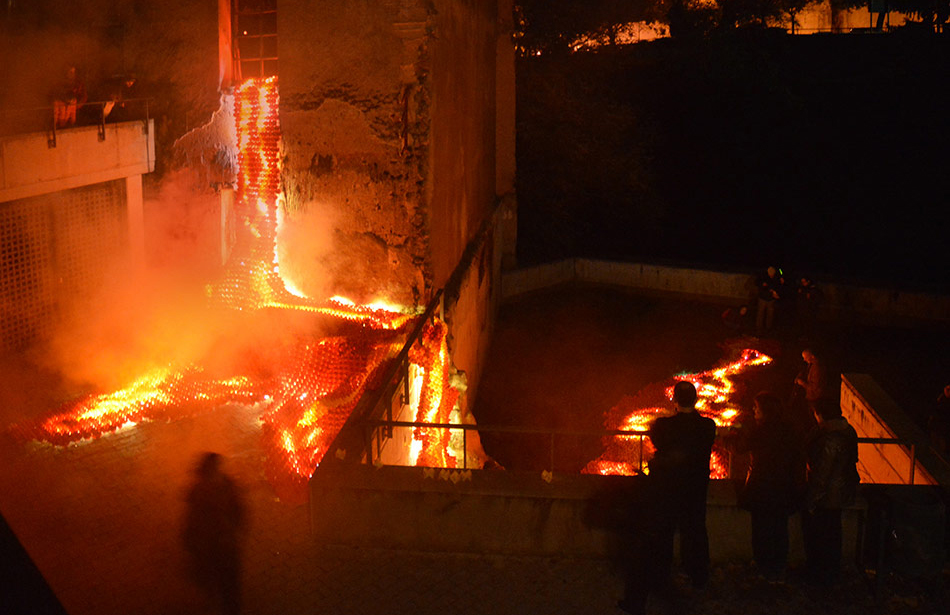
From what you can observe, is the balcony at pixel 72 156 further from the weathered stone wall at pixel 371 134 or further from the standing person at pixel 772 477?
the standing person at pixel 772 477

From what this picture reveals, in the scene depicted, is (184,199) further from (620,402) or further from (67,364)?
(620,402)

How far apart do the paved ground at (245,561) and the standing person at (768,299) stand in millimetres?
11687

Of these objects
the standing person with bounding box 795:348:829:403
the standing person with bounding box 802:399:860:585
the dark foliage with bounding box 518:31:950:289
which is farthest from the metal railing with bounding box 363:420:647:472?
the dark foliage with bounding box 518:31:950:289

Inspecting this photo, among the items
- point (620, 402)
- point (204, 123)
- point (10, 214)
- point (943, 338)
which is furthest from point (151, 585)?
point (943, 338)

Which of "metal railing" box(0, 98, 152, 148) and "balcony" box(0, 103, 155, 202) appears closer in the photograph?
"balcony" box(0, 103, 155, 202)

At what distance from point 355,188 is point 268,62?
2295 millimetres

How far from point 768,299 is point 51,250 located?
524 inches

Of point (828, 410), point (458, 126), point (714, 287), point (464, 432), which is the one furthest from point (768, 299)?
point (828, 410)

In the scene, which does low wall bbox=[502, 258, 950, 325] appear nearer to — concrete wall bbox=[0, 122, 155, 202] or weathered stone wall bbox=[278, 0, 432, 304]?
concrete wall bbox=[0, 122, 155, 202]

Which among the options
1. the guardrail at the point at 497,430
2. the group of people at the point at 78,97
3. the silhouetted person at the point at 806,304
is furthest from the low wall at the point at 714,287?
the guardrail at the point at 497,430

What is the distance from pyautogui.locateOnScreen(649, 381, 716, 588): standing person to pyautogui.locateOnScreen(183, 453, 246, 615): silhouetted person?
9.57 ft

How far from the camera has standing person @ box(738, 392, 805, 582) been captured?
572cm

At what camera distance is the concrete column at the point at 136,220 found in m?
13.8

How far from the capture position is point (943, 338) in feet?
56.7
